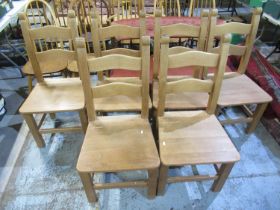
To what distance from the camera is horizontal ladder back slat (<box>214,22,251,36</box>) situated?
58.4 inches

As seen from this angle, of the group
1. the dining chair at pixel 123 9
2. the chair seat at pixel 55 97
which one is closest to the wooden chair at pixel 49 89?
the chair seat at pixel 55 97

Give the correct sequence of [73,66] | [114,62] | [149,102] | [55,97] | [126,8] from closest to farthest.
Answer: [114,62] < [149,102] < [55,97] < [73,66] < [126,8]

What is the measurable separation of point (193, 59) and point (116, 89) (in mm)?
447

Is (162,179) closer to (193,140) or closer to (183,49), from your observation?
(193,140)

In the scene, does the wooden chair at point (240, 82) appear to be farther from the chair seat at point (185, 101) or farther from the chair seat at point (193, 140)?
the chair seat at point (193, 140)

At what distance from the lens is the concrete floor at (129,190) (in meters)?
1.33

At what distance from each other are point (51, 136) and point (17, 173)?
1.25 feet

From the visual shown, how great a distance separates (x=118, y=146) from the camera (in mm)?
1138

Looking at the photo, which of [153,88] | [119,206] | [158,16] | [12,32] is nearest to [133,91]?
[153,88]

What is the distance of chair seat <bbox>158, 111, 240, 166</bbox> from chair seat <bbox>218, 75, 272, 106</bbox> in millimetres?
253

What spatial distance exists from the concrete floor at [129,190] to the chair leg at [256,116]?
160 millimetres

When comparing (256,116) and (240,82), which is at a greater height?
(240,82)

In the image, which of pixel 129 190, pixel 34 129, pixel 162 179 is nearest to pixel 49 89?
pixel 34 129

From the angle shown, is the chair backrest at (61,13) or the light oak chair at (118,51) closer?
the light oak chair at (118,51)
